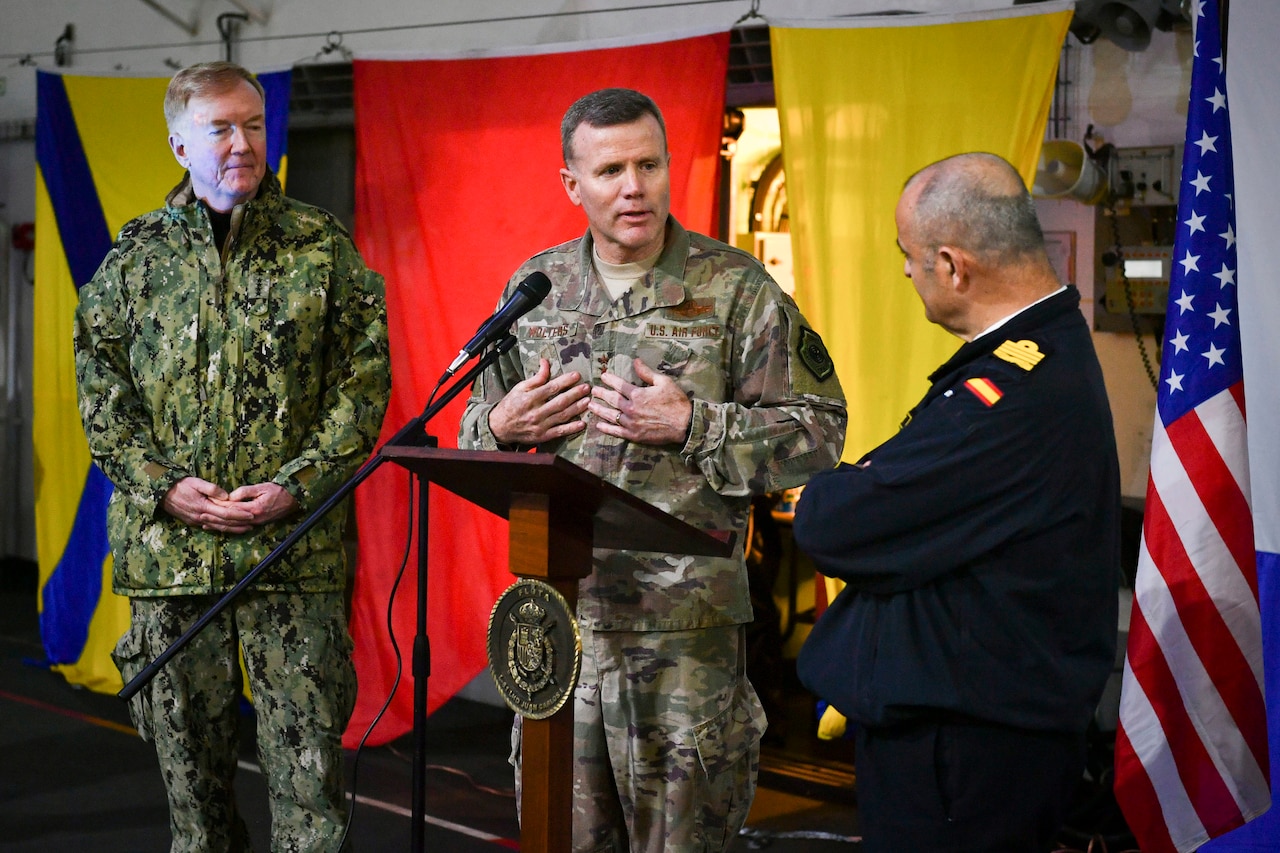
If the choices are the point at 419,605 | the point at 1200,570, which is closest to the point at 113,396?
the point at 419,605

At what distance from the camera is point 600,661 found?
198 cm

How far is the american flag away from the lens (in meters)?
2.70

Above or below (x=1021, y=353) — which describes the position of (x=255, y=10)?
above

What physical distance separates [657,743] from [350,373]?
0.98m

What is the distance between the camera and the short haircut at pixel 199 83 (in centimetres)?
229

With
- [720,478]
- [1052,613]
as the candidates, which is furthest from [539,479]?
[1052,613]

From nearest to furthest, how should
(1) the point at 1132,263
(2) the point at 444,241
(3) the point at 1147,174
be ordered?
(3) the point at 1147,174 < (1) the point at 1132,263 < (2) the point at 444,241

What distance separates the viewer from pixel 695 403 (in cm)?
195

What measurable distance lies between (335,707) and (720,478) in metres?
0.92

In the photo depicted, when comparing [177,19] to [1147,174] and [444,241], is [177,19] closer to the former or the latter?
[444,241]

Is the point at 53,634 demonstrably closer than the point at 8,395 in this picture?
Yes

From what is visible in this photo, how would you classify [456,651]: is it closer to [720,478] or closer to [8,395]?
[720,478]

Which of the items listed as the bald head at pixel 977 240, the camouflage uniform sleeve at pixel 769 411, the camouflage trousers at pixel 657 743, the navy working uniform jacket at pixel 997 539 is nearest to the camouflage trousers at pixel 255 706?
the camouflage trousers at pixel 657 743

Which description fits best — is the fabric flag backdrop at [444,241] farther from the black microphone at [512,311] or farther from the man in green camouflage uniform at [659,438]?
the black microphone at [512,311]
